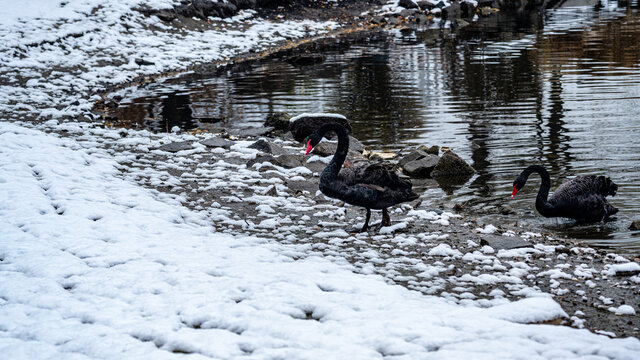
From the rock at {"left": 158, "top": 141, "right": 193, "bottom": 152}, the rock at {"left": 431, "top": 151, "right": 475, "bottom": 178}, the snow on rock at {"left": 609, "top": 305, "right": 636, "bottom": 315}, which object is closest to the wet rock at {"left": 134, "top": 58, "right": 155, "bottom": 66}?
the rock at {"left": 158, "top": 141, "right": 193, "bottom": 152}

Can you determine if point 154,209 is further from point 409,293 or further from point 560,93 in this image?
point 560,93

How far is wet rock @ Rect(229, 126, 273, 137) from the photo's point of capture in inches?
583

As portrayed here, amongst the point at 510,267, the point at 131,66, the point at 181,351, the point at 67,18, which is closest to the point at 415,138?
the point at 510,267

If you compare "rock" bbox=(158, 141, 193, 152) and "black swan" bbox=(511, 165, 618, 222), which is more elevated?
"rock" bbox=(158, 141, 193, 152)

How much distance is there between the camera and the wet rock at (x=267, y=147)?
12.6 m

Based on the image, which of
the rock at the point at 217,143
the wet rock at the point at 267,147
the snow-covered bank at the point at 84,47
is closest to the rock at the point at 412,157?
the wet rock at the point at 267,147

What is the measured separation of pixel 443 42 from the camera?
32562 mm

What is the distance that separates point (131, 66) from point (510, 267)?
21993 millimetres

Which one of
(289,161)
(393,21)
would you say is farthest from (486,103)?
(393,21)

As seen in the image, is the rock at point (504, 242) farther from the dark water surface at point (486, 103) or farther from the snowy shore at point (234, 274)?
the dark water surface at point (486, 103)

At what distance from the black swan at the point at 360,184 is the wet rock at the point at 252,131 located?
6684 mm

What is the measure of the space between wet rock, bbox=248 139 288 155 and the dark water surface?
2.50 m

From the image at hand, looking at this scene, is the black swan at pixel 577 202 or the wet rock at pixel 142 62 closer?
the black swan at pixel 577 202

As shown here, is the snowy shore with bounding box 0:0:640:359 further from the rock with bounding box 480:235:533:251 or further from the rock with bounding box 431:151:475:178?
the rock with bounding box 431:151:475:178
